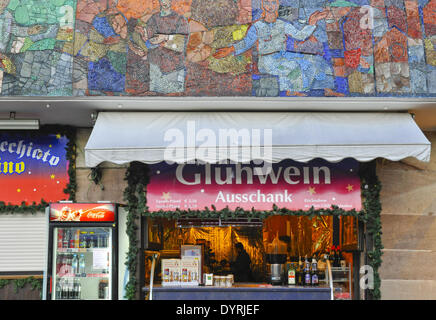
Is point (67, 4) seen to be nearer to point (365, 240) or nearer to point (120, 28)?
point (120, 28)

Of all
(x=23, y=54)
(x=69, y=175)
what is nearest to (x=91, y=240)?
(x=69, y=175)

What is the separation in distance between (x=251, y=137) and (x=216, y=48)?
1485 mm

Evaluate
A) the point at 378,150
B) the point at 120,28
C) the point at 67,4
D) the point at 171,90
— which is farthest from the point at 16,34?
the point at 378,150

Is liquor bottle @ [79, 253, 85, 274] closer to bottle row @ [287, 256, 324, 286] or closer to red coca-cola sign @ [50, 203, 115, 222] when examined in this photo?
red coca-cola sign @ [50, 203, 115, 222]

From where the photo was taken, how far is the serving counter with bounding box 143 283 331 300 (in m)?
8.57

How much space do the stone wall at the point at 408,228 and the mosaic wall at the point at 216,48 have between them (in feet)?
5.47

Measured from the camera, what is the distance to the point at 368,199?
8570 millimetres

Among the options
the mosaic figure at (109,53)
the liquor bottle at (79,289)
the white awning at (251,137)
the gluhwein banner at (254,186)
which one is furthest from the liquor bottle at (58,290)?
the mosaic figure at (109,53)

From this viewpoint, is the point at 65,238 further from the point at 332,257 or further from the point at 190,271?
the point at 332,257

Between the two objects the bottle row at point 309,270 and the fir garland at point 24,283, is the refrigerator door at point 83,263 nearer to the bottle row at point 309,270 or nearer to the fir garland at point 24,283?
the fir garland at point 24,283

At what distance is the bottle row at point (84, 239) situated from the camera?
27.9 ft

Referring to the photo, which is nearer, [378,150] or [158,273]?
[378,150]

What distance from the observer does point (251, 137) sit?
7.96 metres

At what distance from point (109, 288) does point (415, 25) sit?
243 inches
